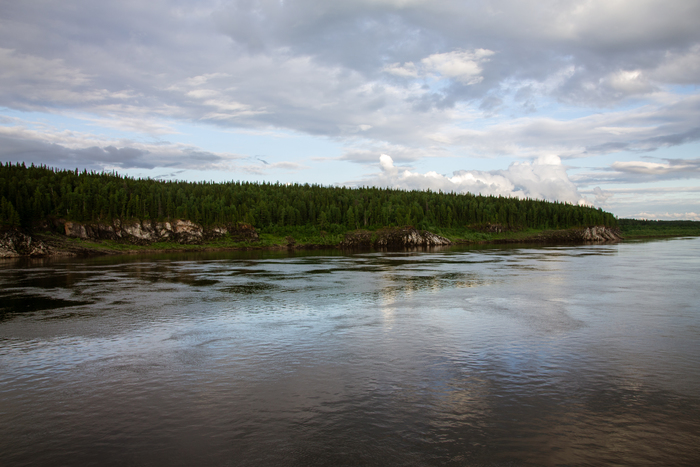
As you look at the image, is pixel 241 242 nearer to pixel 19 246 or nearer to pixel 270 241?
pixel 270 241

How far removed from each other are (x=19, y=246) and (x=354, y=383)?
134039mm

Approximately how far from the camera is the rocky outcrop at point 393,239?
561ft

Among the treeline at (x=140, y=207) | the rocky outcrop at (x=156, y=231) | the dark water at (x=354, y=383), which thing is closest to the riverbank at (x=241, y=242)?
the rocky outcrop at (x=156, y=231)

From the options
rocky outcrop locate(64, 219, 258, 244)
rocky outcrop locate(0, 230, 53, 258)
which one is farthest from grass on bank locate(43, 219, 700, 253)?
rocky outcrop locate(0, 230, 53, 258)

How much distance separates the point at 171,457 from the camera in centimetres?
1218

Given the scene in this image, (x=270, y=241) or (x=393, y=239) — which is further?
(x=393, y=239)

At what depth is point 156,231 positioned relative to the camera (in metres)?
159

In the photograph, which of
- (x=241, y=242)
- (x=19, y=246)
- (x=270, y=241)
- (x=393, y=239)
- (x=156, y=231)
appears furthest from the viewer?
(x=393, y=239)

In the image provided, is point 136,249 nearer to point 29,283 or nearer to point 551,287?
point 29,283

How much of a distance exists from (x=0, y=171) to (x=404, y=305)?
196m

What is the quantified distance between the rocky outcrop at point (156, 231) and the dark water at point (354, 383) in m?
123

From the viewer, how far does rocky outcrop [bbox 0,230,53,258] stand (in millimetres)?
112688

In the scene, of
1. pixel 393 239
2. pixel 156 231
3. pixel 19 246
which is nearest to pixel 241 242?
pixel 156 231

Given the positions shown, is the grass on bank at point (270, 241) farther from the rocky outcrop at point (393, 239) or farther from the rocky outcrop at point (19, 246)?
the rocky outcrop at point (19, 246)
